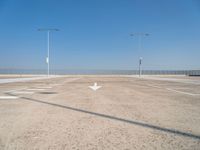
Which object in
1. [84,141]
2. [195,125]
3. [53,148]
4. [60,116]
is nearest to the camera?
[53,148]

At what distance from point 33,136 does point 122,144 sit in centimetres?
200

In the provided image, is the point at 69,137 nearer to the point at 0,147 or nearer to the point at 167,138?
the point at 0,147

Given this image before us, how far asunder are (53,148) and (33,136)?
0.84m

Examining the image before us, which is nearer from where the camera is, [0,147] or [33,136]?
[0,147]

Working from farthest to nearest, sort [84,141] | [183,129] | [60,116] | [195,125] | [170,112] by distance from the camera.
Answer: [170,112] → [60,116] → [195,125] → [183,129] → [84,141]

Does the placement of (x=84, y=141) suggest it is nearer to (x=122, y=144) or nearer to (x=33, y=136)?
(x=122, y=144)

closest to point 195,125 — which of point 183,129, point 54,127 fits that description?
point 183,129

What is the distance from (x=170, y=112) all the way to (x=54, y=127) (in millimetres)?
4153

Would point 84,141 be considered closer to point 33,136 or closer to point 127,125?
point 33,136

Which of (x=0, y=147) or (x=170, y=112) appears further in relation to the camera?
(x=170, y=112)

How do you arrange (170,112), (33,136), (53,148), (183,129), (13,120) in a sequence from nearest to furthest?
(53,148), (33,136), (183,129), (13,120), (170,112)

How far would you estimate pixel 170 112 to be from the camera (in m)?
6.54

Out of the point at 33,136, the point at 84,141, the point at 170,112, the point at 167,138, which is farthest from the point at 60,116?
the point at 170,112

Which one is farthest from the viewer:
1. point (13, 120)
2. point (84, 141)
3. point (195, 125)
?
point (13, 120)
